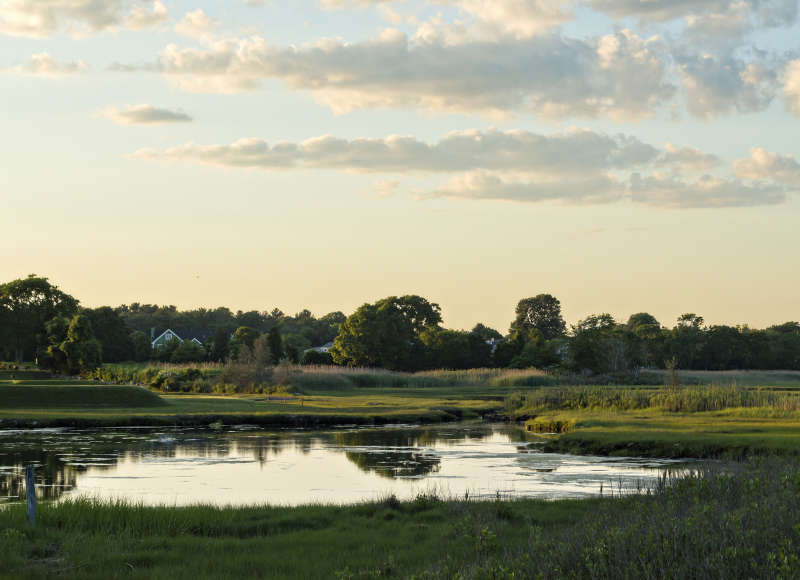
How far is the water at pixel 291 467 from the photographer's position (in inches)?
981

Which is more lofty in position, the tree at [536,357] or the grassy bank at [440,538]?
the tree at [536,357]

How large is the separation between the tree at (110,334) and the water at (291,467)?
7103cm

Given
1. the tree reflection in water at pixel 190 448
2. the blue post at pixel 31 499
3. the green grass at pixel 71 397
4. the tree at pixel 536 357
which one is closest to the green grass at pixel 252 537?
the blue post at pixel 31 499

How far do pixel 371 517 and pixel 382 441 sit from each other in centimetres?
2151

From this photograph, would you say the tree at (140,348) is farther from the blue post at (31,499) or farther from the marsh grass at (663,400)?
the blue post at (31,499)

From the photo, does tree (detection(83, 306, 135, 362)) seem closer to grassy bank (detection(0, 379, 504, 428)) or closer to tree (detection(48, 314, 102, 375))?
tree (detection(48, 314, 102, 375))

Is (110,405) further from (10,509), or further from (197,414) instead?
(10,509)

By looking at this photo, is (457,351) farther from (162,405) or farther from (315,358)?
(162,405)

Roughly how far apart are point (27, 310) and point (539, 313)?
94096mm

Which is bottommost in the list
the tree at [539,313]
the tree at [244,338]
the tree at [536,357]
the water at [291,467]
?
the water at [291,467]

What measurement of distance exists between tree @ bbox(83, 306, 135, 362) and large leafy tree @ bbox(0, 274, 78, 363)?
442 inches

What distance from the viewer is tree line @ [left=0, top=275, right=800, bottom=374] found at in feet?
284

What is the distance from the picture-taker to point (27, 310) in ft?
320

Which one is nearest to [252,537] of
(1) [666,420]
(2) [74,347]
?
(1) [666,420]
